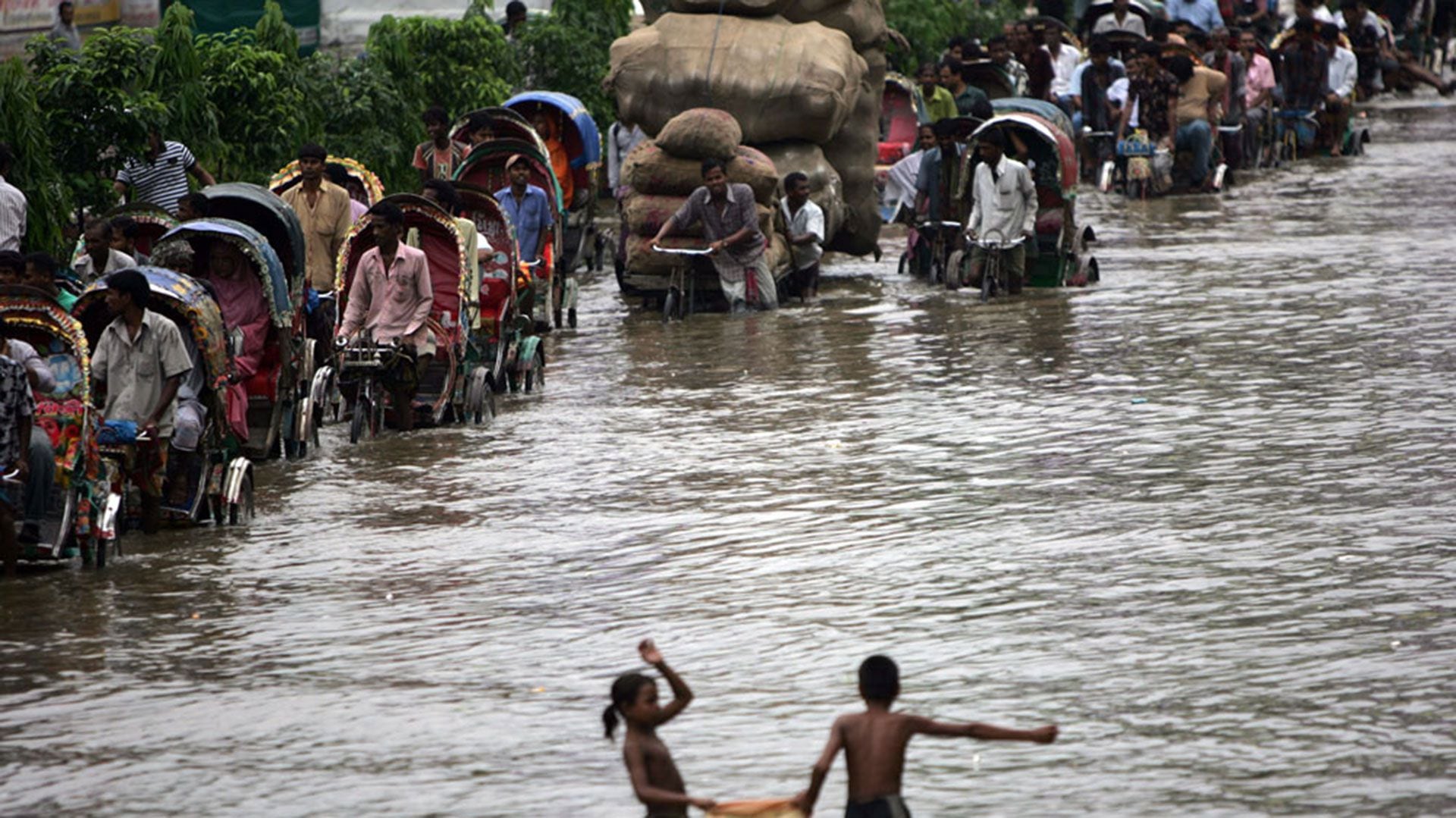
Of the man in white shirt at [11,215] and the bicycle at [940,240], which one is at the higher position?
the man in white shirt at [11,215]

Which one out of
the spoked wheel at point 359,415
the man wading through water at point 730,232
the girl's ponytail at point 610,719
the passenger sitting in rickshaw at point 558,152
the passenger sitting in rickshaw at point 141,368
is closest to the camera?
the girl's ponytail at point 610,719

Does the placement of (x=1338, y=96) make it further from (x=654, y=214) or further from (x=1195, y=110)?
(x=654, y=214)

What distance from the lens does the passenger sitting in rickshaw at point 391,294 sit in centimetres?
1525

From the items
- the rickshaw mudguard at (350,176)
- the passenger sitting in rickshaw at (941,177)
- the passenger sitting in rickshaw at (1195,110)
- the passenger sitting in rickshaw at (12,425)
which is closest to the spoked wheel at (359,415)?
the rickshaw mudguard at (350,176)

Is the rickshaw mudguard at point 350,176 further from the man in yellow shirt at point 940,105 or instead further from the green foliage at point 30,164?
the man in yellow shirt at point 940,105

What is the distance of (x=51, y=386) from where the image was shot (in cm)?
1182

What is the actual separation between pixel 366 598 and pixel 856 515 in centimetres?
263

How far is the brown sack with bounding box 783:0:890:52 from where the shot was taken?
2361 cm

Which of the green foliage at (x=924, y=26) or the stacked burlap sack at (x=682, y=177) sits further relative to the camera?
the green foliage at (x=924, y=26)

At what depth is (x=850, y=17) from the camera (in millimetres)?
24016

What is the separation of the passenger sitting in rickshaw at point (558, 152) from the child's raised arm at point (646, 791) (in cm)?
1769

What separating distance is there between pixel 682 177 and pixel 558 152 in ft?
12.1

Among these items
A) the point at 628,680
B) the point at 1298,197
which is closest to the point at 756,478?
the point at 628,680

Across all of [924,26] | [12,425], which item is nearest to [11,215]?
[12,425]
